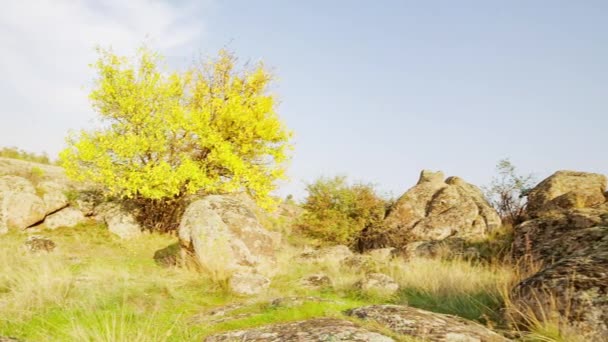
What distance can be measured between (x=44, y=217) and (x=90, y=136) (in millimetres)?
4647

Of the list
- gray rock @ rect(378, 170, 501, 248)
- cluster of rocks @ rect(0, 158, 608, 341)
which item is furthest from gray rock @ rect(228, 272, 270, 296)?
gray rock @ rect(378, 170, 501, 248)

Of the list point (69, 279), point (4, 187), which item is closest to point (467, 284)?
point (69, 279)

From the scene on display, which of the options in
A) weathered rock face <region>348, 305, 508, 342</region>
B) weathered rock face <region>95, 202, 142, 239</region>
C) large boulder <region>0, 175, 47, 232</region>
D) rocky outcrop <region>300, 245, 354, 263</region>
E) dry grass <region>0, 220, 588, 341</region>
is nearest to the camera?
weathered rock face <region>348, 305, 508, 342</region>

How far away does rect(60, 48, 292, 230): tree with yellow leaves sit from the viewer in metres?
19.8

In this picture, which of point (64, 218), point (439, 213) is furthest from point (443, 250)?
point (64, 218)

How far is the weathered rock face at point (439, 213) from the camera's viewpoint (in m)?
22.4

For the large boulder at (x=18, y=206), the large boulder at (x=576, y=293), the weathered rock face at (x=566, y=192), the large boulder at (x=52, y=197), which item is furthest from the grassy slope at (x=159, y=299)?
the large boulder at (x=52, y=197)

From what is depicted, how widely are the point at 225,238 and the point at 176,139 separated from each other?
9.96m

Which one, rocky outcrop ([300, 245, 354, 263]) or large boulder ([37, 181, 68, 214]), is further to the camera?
large boulder ([37, 181, 68, 214])

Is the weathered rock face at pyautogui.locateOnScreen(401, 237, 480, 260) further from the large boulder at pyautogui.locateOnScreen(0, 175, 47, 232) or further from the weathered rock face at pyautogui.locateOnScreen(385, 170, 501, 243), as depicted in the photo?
the large boulder at pyautogui.locateOnScreen(0, 175, 47, 232)

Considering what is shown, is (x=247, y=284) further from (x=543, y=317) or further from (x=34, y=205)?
(x=34, y=205)

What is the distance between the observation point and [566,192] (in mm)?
18203

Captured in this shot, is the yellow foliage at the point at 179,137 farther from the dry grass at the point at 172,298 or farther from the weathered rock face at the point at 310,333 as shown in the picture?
the weathered rock face at the point at 310,333

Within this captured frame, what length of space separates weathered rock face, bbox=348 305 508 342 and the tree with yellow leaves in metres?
15.2
